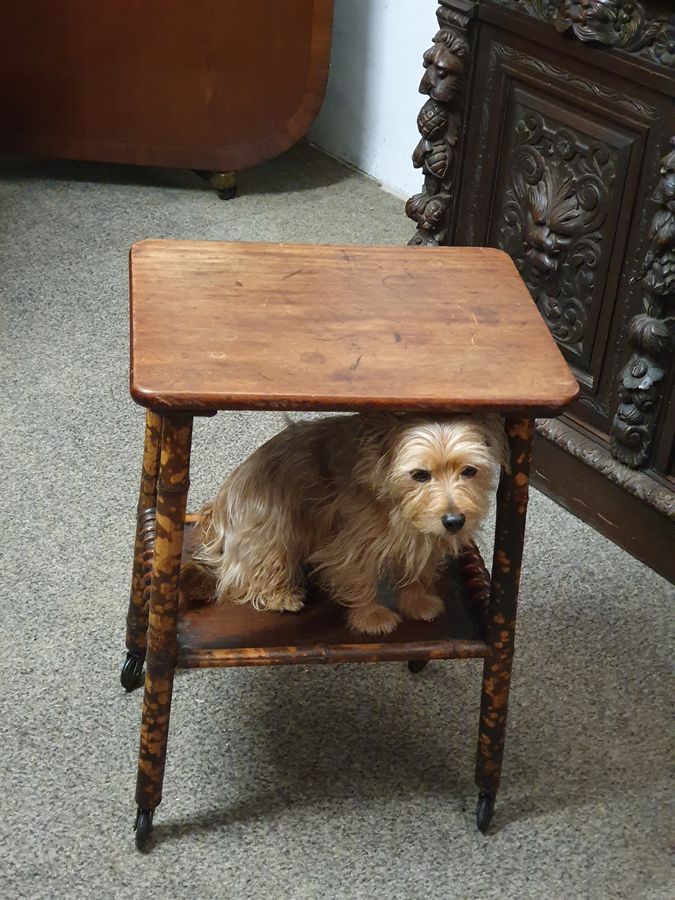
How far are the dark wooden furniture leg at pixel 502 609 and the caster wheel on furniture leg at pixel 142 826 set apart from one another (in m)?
0.38

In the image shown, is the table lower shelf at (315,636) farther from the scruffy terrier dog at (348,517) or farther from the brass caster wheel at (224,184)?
the brass caster wheel at (224,184)

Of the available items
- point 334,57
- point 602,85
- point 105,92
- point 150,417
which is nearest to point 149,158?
point 105,92

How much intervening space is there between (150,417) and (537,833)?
0.66 metres

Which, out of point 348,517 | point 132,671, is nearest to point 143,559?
point 132,671

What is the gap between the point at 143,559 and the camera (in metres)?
1.48

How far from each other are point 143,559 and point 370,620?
11.7 inches

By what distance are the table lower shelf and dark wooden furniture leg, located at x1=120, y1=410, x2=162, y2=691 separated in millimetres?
124

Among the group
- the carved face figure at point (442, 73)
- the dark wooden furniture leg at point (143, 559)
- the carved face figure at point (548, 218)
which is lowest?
the dark wooden furniture leg at point (143, 559)

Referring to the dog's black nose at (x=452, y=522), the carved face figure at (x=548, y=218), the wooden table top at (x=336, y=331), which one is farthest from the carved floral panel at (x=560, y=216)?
the dog's black nose at (x=452, y=522)

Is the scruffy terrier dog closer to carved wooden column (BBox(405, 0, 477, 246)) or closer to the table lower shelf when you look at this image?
the table lower shelf

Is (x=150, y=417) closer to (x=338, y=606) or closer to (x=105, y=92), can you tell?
(x=338, y=606)

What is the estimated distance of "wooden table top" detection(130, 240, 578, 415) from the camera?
1.14m

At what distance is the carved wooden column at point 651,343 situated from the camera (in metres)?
1.69

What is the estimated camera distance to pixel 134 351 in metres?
1.18
